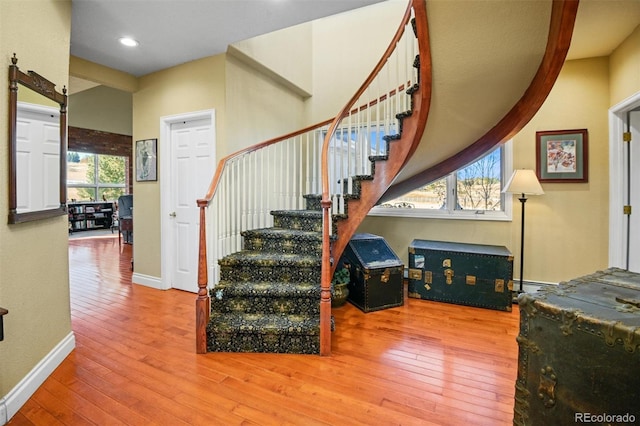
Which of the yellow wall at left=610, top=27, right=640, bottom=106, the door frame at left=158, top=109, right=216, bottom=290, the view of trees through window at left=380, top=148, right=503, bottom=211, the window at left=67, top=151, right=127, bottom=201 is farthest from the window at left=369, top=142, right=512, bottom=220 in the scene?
the window at left=67, top=151, right=127, bottom=201

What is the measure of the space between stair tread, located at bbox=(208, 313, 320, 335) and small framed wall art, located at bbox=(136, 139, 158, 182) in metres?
2.33

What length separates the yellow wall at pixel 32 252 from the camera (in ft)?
5.49

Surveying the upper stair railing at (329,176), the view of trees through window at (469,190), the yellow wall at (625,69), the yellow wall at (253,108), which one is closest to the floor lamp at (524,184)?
the view of trees through window at (469,190)

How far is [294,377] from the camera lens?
200 cm

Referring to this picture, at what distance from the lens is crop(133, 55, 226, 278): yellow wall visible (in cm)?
340

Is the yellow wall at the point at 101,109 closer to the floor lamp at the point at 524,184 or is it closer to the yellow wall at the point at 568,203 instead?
the floor lamp at the point at 524,184

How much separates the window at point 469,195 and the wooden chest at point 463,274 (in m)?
0.52

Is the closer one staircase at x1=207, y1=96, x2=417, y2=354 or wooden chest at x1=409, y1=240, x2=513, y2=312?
staircase at x1=207, y1=96, x2=417, y2=354

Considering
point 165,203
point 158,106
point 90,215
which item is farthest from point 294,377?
point 90,215

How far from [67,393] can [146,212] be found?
8.22ft

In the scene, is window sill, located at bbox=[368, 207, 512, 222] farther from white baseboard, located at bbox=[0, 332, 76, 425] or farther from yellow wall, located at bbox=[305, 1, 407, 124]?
white baseboard, located at bbox=[0, 332, 76, 425]

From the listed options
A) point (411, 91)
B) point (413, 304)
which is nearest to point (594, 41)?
point (411, 91)

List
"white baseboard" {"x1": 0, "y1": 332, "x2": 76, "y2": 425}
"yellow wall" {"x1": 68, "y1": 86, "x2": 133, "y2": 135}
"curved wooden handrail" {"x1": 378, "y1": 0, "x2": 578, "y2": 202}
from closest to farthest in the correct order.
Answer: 1. "curved wooden handrail" {"x1": 378, "y1": 0, "x2": 578, "y2": 202}
2. "white baseboard" {"x1": 0, "y1": 332, "x2": 76, "y2": 425}
3. "yellow wall" {"x1": 68, "y1": 86, "x2": 133, "y2": 135}

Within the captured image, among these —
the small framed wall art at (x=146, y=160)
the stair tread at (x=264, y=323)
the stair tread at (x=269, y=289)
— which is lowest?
the stair tread at (x=264, y=323)
